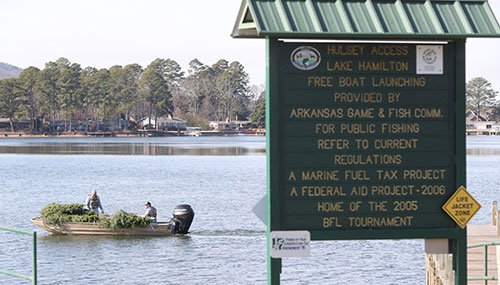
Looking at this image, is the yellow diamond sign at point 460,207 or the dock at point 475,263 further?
the dock at point 475,263

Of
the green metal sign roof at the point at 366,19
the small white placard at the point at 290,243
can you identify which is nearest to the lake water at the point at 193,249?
the small white placard at the point at 290,243

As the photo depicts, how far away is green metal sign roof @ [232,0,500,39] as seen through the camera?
11555 millimetres

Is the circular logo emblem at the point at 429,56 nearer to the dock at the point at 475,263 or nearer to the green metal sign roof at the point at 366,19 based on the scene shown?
the green metal sign roof at the point at 366,19

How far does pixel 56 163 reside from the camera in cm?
14600

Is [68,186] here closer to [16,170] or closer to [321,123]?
[16,170]

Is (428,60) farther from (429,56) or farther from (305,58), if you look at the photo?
(305,58)

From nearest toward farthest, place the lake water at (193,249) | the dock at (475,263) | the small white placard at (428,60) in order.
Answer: the small white placard at (428,60)
the dock at (475,263)
the lake water at (193,249)

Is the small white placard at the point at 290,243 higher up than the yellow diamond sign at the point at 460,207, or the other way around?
the yellow diamond sign at the point at 460,207

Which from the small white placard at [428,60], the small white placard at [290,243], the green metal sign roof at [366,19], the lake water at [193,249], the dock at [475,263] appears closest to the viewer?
the green metal sign roof at [366,19]

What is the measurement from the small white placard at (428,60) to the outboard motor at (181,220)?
1410 inches

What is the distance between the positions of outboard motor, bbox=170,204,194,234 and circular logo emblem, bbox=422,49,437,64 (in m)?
35.8

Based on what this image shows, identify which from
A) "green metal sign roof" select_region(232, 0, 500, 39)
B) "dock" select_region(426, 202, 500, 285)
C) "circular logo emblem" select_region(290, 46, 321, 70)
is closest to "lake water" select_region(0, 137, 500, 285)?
"dock" select_region(426, 202, 500, 285)

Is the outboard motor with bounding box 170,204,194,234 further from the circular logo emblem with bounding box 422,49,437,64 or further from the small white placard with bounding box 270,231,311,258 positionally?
the circular logo emblem with bounding box 422,49,437,64

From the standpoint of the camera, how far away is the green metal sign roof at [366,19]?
11.6m
